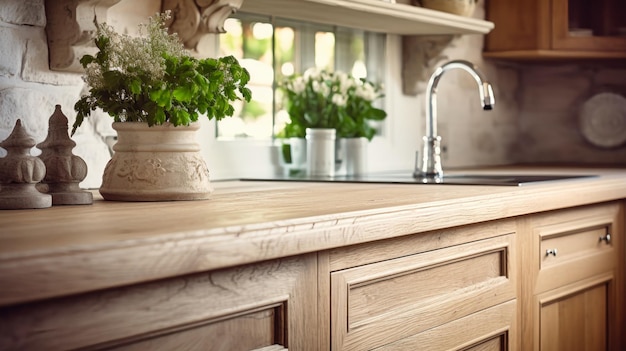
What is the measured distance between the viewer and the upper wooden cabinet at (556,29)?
3.33 metres

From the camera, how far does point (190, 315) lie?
112 centimetres

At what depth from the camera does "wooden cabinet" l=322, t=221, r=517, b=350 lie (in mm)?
1458

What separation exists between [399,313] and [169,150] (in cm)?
50

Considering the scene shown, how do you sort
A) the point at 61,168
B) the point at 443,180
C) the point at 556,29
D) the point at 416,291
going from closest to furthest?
1. the point at 61,168
2. the point at 416,291
3. the point at 443,180
4. the point at 556,29

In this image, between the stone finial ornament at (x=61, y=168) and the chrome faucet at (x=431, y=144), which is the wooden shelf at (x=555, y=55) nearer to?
the chrome faucet at (x=431, y=144)

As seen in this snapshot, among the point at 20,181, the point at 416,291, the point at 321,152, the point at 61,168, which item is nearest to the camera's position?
the point at 20,181

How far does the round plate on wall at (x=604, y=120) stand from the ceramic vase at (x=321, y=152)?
5.23ft

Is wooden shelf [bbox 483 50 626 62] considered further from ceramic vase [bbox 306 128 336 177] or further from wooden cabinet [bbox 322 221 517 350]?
wooden cabinet [bbox 322 221 517 350]

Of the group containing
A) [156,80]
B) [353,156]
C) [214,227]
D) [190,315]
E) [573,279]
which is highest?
[156,80]

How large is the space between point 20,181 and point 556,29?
2401 millimetres

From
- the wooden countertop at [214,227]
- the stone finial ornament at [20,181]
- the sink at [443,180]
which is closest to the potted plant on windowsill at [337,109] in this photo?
the sink at [443,180]

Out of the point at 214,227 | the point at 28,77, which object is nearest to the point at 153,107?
the point at 28,77

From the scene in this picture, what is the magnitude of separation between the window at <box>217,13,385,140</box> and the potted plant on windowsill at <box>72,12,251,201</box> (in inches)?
31.5

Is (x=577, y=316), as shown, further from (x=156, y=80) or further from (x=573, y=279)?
(x=156, y=80)
